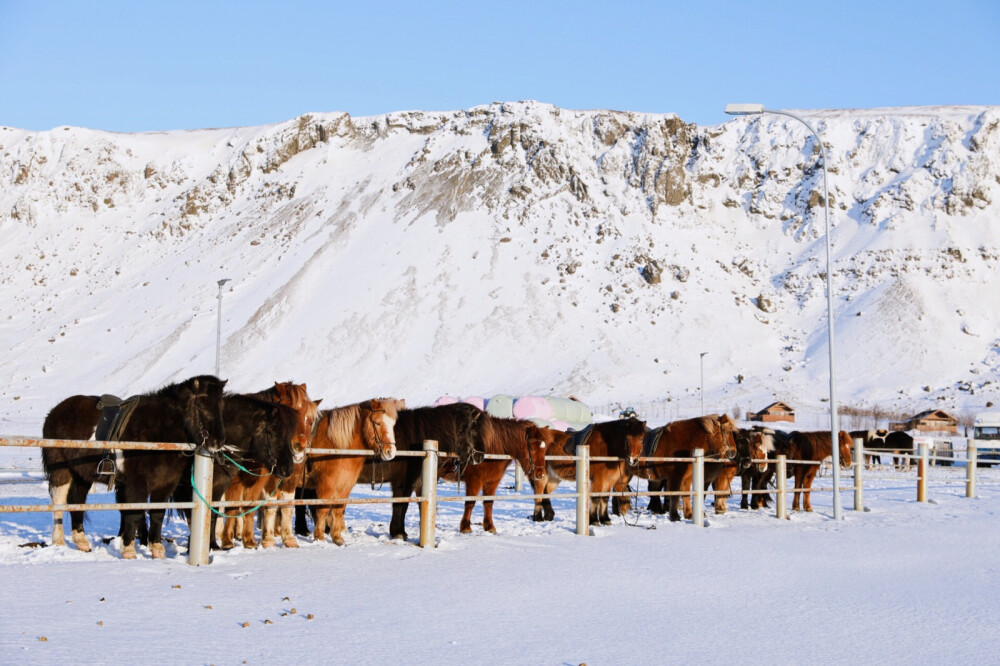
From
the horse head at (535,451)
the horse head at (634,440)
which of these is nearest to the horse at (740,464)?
the horse head at (634,440)

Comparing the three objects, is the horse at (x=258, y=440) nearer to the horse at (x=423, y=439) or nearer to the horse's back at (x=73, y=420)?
the horse's back at (x=73, y=420)

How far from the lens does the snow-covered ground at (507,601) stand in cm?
589

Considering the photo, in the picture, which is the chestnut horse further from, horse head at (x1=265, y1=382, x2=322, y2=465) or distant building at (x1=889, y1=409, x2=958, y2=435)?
distant building at (x1=889, y1=409, x2=958, y2=435)

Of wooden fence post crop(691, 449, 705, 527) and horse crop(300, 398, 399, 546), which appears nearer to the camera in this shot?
horse crop(300, 398, 399, 546)

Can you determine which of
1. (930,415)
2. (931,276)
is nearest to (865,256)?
(931,276)

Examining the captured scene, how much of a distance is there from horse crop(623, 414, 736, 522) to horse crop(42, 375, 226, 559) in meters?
8.98

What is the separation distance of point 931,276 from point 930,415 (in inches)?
1258

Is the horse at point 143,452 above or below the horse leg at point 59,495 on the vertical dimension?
above

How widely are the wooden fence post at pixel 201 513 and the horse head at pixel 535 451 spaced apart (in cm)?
595

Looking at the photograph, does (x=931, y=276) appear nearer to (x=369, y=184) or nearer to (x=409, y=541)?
(x=369, y=184)

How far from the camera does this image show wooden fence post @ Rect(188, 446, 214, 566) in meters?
8.92

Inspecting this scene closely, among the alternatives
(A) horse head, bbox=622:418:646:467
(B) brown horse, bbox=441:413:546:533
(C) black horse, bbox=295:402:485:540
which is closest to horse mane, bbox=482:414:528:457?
(B) brown horse, bbox=441:413:546:533

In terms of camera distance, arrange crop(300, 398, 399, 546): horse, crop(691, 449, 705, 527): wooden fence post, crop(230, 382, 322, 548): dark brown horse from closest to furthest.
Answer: crop(230, 382, 322, 548): dark brown horse < crop(300, 398, 399, 546): horse < crop(691, 449, 705, 527): wooden fence post

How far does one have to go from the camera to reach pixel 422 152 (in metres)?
110
